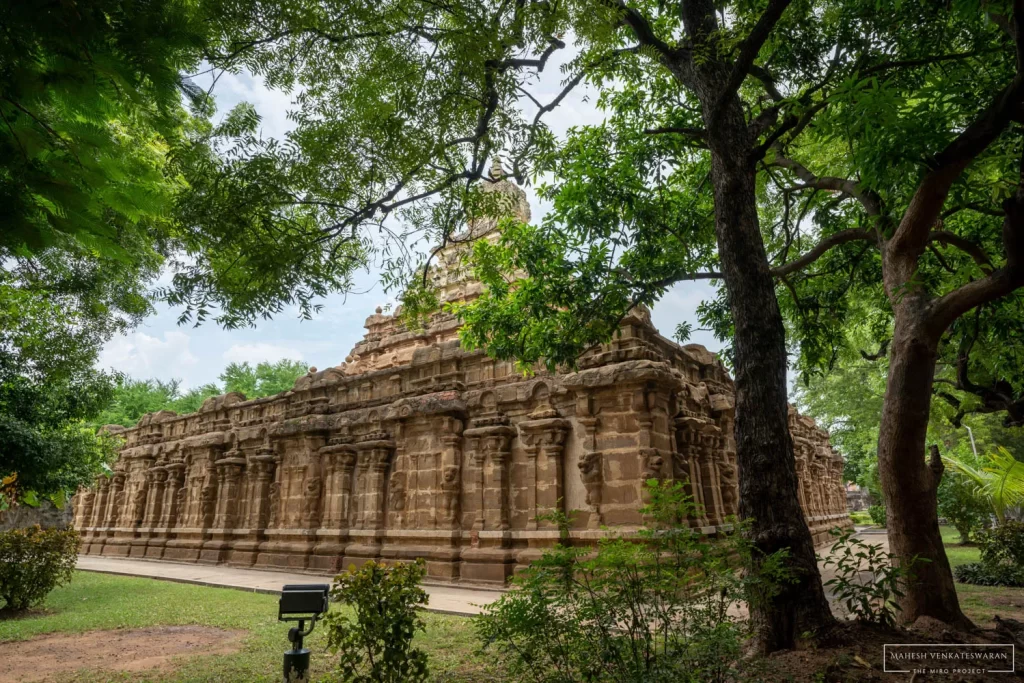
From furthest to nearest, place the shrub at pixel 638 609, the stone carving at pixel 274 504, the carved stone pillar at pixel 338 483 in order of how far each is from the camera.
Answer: the stone carving at pixel 274 504 → the carved stone pillar at pixel 338 483 → the shrub at pixel 638 609

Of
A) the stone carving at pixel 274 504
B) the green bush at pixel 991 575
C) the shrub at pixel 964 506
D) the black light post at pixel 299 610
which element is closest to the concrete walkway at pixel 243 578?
the stone carving at pixel 274 504

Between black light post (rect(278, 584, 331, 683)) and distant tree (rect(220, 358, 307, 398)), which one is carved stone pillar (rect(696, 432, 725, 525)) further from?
distant tree (rect(220, 358, 307, 398))

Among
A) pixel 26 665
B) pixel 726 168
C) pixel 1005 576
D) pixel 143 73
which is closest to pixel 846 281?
pixel 726 168

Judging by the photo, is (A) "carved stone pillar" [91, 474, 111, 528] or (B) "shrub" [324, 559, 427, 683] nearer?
(B) "shrub" [324, 559, 427, 683]

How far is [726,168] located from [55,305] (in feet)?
38.9

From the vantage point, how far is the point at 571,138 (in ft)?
31.1

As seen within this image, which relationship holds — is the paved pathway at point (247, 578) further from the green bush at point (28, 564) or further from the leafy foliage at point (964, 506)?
the leafy foliage at point (964, 506)

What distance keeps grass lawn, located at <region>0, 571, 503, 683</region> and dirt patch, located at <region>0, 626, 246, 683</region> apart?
0.19 m

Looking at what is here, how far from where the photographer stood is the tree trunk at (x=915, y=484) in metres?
5.21

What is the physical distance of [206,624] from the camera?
296 inches

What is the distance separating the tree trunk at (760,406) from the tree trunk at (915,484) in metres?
1.13

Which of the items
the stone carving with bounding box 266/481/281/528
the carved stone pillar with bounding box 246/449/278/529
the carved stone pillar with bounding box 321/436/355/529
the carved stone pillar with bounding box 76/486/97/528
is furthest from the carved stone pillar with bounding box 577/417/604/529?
the carved stone pillar with bounding box 76/486/97/528

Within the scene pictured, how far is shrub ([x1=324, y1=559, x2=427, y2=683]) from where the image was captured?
12.6 ft

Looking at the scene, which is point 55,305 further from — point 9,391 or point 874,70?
point 874,70
